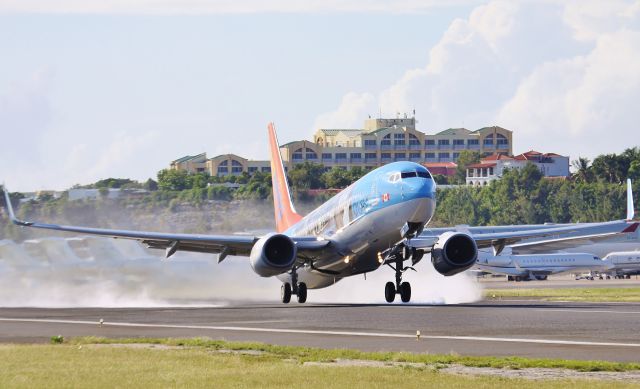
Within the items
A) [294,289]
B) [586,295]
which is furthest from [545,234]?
[586,295]

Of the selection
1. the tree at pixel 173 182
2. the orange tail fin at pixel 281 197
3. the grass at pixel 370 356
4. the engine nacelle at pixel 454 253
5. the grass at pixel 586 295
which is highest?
the tree at pixel 173 182

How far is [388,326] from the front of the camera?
133 ft

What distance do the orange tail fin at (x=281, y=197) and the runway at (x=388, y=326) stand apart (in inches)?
414

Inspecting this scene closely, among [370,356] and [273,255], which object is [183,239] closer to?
[273,255]

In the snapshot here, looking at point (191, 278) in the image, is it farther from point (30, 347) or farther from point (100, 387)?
point (100, 387)

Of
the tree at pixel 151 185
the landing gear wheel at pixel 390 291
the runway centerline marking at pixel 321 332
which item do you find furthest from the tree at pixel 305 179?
the runway centerline marking at pixel 321 332

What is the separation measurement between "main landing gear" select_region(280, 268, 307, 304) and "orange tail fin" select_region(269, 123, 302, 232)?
7299mm

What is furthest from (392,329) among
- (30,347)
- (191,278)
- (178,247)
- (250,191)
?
(250,191)

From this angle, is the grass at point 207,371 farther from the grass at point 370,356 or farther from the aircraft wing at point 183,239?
the aircraft wing at point 183,239

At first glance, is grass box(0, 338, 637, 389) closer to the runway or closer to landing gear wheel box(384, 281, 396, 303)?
the runway

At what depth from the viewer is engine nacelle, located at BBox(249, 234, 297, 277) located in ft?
170

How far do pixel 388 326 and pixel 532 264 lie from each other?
101212 millimetres

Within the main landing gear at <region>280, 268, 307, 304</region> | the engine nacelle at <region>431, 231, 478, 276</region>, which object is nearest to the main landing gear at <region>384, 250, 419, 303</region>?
the engine nacelle at <region>431, 231, 478, 276</region>

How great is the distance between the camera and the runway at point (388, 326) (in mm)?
32375
